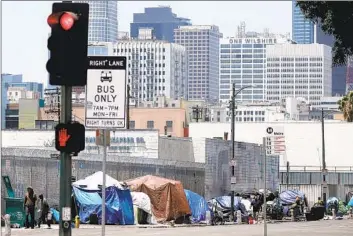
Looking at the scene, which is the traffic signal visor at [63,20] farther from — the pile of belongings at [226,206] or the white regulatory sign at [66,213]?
the pile of belongings at [226,206]

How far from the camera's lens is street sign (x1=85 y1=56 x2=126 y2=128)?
1836 centimetres

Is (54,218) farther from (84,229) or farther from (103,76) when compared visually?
(103,76)

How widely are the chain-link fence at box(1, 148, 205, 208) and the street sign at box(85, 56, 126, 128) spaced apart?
98.6 feet

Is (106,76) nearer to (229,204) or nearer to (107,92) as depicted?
(107,92)

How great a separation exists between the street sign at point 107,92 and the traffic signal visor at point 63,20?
1.27 metres

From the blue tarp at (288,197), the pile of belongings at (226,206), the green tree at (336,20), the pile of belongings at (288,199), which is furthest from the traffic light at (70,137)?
the blue tarp at (288,197)

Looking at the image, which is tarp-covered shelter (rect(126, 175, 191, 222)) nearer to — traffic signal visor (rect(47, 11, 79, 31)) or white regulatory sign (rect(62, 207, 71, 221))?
white regulatory sign (rect(62, 207, 71, 221))

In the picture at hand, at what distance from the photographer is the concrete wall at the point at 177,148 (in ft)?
241

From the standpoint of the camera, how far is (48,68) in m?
17.2

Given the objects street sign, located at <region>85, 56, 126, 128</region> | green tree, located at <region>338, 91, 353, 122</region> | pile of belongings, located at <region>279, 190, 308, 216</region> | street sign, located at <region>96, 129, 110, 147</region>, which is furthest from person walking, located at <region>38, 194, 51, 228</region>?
green tree, located at <region>338, 91, 353, 122</region>

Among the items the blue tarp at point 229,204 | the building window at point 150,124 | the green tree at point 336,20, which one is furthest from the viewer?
the building window at point 150,124

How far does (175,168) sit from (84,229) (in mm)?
21626

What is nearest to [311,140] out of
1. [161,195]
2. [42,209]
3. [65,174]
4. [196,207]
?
[196,207]

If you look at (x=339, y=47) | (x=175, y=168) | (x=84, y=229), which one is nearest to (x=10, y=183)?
(x=84, y=229)
